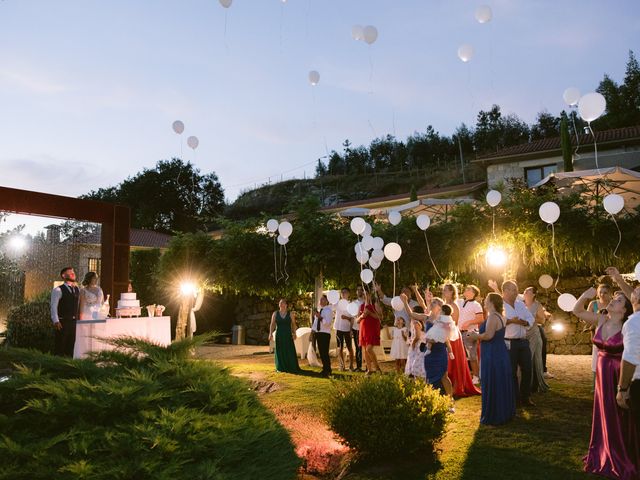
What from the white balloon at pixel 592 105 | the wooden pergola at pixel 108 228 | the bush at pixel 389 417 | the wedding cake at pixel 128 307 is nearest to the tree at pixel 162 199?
the wooden pergola at pixel 108 228

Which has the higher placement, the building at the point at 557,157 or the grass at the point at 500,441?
the building at the point at 557,157

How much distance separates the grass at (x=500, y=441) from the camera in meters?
4.78

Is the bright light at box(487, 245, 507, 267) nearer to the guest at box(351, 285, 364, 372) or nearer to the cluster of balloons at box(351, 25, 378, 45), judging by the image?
the guest at box(351, 285, 364, 372)

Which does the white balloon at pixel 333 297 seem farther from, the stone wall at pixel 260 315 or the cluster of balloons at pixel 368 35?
the stone wall at pixel 260 315

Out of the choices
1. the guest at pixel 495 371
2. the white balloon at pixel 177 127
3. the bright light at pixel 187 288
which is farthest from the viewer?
the bright light at pixel 187 288

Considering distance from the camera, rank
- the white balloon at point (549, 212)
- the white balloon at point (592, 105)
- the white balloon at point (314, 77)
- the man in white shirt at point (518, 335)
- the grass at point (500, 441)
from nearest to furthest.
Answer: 1. the grass at point (500, 441)
2. the white balloon at point (592, 105)
3. the man in white shirt at point (518, 335)
4. the white balloon at point (549, 212)
5. the white balloon at point (314, 77)

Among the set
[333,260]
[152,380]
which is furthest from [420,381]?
[333,260]

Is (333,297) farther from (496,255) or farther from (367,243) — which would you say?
(496,255)

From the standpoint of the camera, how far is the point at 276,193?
6056 centimetres

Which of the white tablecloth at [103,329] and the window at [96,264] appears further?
the window at [96,264]

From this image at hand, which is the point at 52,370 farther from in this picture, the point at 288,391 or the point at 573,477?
the point at 288,391

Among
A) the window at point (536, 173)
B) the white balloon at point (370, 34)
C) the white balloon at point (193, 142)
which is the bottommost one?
the white balloon at point (193, 142)

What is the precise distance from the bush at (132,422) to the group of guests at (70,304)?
6556 millimetres

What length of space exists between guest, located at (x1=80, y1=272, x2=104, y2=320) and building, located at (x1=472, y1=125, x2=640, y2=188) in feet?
62.2
